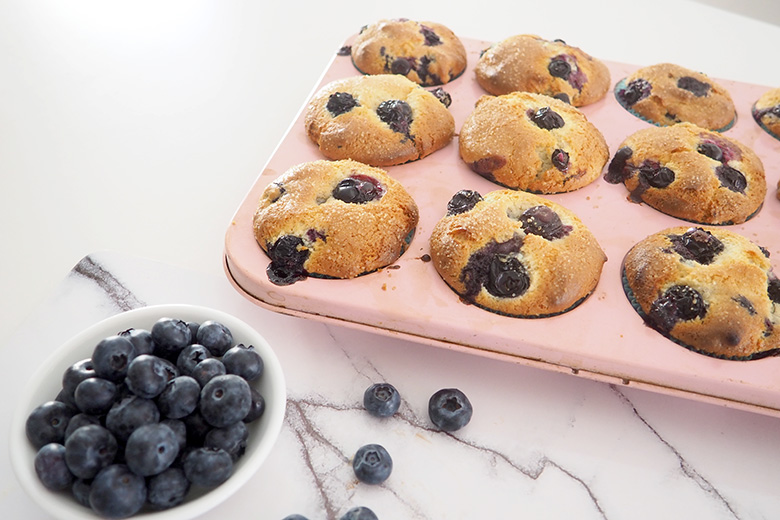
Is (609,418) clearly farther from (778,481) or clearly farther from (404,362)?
(404,362)

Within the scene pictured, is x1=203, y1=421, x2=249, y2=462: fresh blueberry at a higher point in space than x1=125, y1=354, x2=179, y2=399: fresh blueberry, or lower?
lower

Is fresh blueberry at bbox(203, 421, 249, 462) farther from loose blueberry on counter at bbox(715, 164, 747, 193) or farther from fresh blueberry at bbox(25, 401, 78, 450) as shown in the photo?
loose blueberry on counter at bbox(715, 164, 747, 193)

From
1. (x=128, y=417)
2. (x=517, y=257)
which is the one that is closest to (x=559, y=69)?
(x=517, y=257)

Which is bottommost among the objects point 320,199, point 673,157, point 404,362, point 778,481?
point 778,481

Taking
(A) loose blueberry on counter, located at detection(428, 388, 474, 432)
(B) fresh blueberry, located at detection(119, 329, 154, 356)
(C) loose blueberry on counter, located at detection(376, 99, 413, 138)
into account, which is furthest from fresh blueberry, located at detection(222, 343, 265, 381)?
(C) loose blueberry on counter, located at detection(376, 99, 413, 138)

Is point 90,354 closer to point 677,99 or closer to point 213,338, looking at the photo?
point 213,338

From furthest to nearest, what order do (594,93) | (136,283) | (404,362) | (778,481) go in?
(594,93) < (136,283) < (404,362) < (778,481)

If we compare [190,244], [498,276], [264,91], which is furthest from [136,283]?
[264,91]
